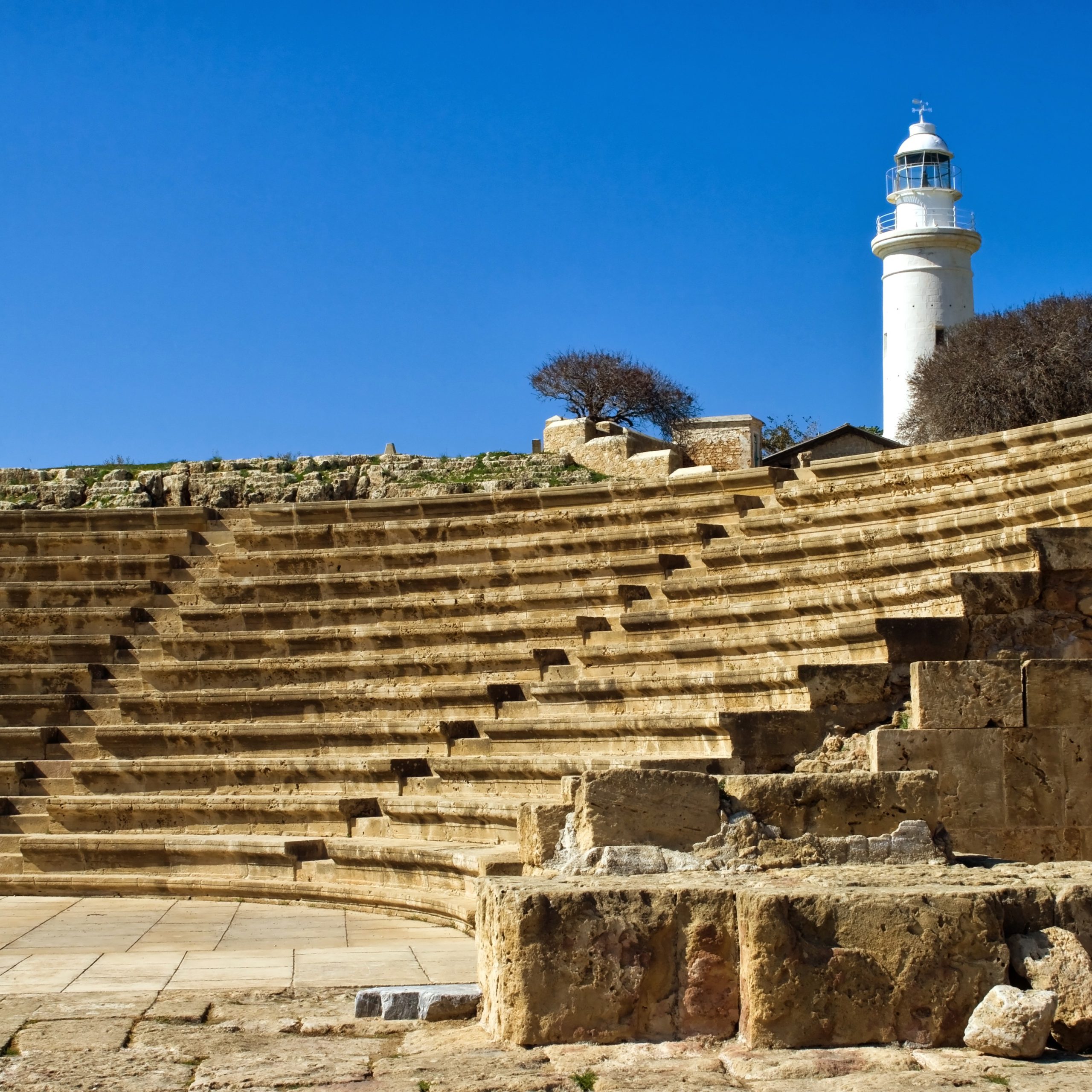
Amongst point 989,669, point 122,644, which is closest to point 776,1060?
point 989,669

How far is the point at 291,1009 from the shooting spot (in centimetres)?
489

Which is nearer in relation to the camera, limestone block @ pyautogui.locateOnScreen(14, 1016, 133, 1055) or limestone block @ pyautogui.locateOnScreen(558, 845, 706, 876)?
limestone block @ pyautogui.locateOnScreen(14, 1016, 133, 1055)

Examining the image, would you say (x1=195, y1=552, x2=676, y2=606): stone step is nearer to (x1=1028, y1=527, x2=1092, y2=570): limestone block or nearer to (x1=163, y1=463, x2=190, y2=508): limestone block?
(x1=1028, y1=527, x2=1092, y2=570): limestone block

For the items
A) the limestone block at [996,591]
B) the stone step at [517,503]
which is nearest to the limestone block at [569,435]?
the stone step at [517,503]

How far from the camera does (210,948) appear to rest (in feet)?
22.1

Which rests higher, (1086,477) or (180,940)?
(1086,477)

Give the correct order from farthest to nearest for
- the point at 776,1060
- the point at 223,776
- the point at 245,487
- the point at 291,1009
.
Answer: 1. the point at 245,487
2. the point at 223,776
3. the point at 291,1009
4. the point at 776,1060

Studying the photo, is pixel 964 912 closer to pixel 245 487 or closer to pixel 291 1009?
pixel 291 1009

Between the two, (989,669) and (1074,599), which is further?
(1074,599)

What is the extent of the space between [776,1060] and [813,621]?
5226 mm

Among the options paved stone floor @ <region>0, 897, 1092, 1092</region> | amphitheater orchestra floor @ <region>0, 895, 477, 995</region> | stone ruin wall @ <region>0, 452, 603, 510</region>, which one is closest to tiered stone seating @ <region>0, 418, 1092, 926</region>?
amphitheater orchestra floor @ <region>0, 895, 477, 995</region>

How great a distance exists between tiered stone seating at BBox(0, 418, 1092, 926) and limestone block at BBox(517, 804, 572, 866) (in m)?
1.80

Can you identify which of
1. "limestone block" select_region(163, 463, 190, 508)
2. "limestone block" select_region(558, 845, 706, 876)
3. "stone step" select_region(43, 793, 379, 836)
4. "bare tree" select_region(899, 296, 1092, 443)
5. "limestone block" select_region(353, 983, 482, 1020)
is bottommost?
"limestone block" select_region(353, 983, 482, 1020)

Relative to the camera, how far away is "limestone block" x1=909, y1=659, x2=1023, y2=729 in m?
6.60
